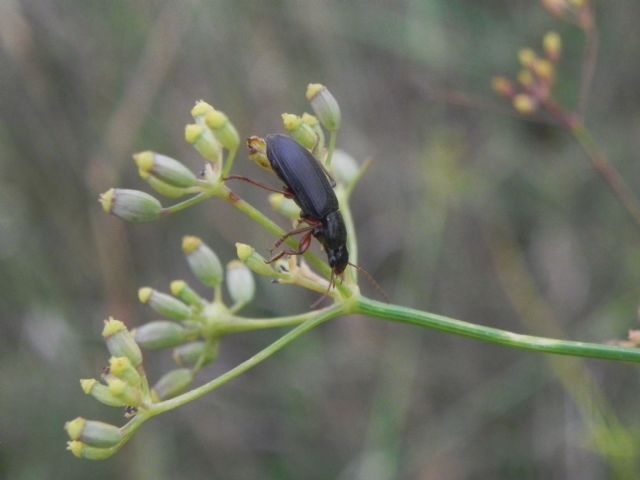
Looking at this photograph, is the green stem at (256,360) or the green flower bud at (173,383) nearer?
the green stem at (256,360)

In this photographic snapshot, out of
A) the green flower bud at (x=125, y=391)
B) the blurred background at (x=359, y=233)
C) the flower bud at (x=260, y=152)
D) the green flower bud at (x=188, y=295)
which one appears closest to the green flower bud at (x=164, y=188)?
the flower bud at (x=260, y=152)

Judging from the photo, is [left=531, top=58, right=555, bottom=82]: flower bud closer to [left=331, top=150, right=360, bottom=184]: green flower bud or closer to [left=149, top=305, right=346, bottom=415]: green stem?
[left=331, top=150, right=360, bottom=184]: green flower bud

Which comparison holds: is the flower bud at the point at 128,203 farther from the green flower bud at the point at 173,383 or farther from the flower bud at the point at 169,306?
the green flower bud at the point at 173,383

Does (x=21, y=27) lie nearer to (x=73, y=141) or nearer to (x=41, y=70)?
(x=41, y=70)

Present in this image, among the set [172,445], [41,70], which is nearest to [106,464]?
[172,445]

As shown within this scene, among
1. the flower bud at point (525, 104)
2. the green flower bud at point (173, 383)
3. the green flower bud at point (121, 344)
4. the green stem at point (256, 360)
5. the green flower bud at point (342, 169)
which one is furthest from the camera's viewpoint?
the flower bud at point (525, 104)

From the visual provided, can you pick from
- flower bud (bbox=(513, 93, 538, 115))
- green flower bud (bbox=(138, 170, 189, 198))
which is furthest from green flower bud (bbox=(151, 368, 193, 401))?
flower bud (bbox=(513, 93, 538, 115))

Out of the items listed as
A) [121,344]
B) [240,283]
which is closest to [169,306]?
[121,344]

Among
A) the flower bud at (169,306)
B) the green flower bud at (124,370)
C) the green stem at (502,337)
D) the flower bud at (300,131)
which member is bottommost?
the green flower bud at (124,370)
